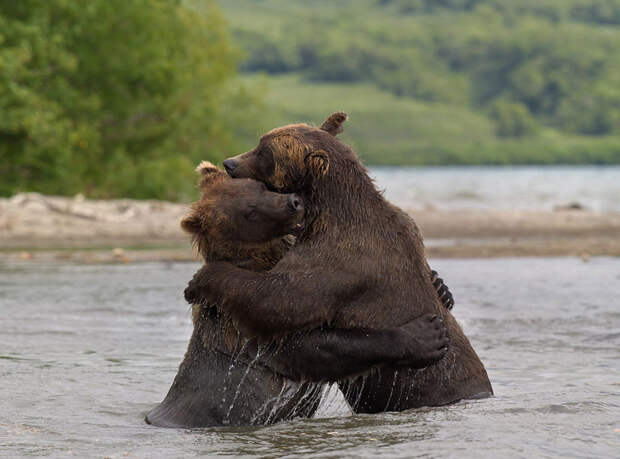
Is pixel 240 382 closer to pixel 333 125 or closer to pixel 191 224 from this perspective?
pixel 191 224

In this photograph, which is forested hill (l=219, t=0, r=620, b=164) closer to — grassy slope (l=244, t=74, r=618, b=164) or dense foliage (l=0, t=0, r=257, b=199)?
grassy slope (l=244, t=74, r=618, b=164)

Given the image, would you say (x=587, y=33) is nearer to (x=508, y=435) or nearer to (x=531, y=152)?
(x=531, y=152)

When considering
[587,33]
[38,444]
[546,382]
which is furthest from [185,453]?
[587,33]

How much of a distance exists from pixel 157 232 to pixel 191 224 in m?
17.0

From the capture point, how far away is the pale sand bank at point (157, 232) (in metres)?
19.5

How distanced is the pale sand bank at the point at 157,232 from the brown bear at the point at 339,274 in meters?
12.7

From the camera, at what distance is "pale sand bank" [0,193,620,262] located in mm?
19531

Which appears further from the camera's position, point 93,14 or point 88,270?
point 93,14

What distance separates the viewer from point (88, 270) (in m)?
Answer: 16.8

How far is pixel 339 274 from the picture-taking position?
5.64 meters

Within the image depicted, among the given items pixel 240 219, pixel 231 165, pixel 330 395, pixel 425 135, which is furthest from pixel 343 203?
pixel 425 135

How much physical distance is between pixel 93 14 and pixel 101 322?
15.0 metres

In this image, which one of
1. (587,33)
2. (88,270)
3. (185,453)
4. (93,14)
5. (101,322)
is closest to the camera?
(185,453)

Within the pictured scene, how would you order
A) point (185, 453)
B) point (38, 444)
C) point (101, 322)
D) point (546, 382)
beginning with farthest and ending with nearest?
1. point (101, 322)
2. point (546, 382)
3. point (38, 444)
4. point (185, 453)
